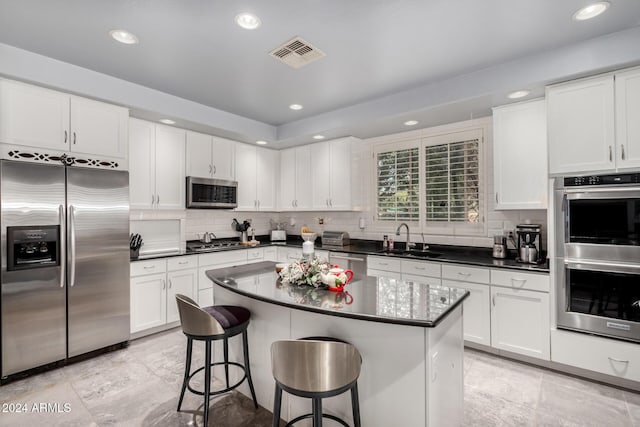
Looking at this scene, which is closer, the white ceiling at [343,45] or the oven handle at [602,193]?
the white ceiling at [343,45]

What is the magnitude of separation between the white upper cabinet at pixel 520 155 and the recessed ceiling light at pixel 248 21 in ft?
8.17

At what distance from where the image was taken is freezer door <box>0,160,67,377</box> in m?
2.55

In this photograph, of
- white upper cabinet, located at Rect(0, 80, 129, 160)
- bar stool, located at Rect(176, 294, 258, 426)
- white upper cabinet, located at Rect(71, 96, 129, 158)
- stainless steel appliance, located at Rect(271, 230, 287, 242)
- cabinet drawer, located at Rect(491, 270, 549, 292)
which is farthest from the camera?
stainless steel appliance, located at Rect(271, 230, 287, 242)

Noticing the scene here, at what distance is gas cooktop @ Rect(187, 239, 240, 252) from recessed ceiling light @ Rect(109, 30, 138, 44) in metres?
2.42

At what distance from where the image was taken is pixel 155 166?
381cm

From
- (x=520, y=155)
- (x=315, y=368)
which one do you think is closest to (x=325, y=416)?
(x=315, y=368)

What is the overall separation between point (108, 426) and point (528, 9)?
3934mm

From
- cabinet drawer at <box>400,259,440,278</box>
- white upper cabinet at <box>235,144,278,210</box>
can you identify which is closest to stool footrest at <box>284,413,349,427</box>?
cabinet drawer at <box>400,259,440,278</box>

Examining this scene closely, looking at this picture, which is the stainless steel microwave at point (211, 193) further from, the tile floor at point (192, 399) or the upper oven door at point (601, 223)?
the upper oven door at point (601, 223)

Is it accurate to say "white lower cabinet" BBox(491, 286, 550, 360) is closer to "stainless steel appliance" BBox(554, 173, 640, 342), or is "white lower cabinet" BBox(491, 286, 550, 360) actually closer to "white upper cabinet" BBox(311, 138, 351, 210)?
"stainless steel appliance" BBox(554, 173, 640, 342)

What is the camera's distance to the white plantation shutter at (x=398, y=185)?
13.9 feet

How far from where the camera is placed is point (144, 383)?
2.58 m

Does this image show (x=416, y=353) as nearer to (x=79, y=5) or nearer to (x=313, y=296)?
(x=313, y=296)

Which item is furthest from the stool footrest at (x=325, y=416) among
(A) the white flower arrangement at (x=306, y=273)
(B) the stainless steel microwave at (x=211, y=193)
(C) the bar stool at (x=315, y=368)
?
(B) the stainless steel microwave at (x=211, y=193)
